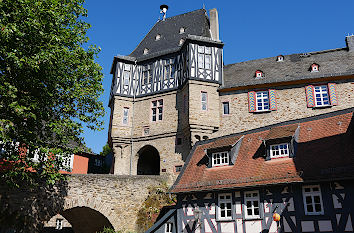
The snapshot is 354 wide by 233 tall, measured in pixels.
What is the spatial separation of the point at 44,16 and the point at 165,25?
17.7 m

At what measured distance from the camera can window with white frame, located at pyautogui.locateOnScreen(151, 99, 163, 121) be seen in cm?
2328

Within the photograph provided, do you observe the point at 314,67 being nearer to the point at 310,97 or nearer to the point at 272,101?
the point at 310,97

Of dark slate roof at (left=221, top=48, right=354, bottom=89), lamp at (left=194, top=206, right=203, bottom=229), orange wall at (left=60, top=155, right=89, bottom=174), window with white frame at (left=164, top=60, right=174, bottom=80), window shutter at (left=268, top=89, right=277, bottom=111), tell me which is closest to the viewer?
lamp at (left=194, top=206, right=203, bottom=229)

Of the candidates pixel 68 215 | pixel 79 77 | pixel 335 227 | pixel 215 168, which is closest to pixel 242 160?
pixel 215 168

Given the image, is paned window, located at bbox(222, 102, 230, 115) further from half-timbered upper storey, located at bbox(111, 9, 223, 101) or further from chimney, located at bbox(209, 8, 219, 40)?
chimney, located at bbox(209, 8, 219, 40)

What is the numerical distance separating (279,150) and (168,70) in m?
13.4

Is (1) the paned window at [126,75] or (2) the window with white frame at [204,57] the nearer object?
(2) the window with white frame at [204,57]

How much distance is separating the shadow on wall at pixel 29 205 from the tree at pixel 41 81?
2.46 feet

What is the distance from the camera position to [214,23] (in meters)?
26.1

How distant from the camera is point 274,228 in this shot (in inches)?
431

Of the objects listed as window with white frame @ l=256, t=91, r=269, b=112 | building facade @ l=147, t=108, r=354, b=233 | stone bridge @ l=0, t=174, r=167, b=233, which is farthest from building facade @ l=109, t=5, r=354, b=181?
building facade @ l=147, t=108, r=354, b=233

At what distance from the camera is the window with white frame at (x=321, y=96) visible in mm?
19281

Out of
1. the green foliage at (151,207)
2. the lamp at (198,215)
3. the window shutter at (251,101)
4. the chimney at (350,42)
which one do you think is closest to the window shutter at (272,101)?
the window shutter at (251,101)

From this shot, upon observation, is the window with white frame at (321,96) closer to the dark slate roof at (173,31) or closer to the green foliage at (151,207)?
the dark slate roof at (173,31)
